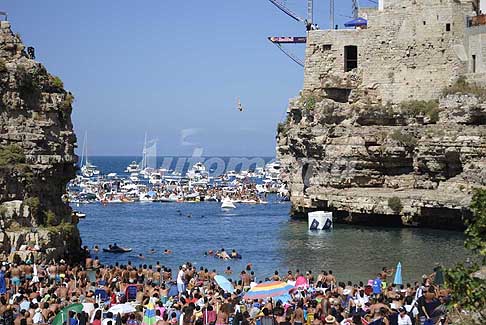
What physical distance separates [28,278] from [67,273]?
5.17 feet

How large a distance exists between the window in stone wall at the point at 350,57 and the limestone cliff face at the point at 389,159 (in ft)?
10.5

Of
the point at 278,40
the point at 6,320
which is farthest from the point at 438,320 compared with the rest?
the point at 278,40

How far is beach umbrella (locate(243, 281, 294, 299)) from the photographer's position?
2045cm

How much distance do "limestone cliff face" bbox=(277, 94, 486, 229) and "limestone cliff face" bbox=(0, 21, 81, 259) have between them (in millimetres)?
21284

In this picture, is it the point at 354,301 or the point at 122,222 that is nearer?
the point at 354,301

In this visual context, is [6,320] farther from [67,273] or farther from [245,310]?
[67,273]

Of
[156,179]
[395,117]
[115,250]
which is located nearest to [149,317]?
[115,250]

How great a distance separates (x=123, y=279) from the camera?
26.2m

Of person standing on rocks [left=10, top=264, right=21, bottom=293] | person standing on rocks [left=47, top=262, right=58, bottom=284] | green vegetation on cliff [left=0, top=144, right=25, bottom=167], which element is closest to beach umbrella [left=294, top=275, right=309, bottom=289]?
person standing on rocks [left=47, top=262, right=58, bottom=284]

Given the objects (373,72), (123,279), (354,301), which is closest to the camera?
(354,301)

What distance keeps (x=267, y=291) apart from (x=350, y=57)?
38.1 m

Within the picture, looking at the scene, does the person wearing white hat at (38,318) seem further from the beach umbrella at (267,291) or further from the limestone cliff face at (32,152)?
the limestone cliff face at (32,152)

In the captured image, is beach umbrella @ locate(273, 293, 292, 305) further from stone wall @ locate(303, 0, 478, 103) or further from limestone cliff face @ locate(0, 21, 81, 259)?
stone wall @ locate(303, 0, 478, 103)

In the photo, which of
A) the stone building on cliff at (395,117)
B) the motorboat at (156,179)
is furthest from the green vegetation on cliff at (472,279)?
the motorboat at (156,179)
